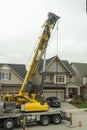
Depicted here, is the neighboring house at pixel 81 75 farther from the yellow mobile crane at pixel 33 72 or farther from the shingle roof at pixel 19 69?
the yellow mobile crane at pixel 33 72

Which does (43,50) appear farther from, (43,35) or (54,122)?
(54,122)

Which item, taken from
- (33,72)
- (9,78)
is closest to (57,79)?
(9,78)

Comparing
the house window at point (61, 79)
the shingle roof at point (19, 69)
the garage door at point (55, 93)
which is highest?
the shingle roof at point (19, 69)

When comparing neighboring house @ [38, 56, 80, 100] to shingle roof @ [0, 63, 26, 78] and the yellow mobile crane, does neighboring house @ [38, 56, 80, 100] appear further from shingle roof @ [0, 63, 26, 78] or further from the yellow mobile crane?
the yellow mobile crane

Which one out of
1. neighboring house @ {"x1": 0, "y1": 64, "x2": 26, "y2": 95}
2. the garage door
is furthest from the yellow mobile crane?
the garage door

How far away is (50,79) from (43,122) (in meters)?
24.1

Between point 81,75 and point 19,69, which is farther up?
point 19,69

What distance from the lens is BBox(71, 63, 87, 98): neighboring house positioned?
5242 centimetres

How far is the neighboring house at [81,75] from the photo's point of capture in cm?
5242

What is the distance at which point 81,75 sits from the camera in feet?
188

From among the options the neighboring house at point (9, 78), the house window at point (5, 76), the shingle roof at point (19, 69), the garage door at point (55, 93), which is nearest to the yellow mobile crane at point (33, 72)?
the neighboring house at point (9, 78)

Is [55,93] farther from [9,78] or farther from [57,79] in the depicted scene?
[9,78]

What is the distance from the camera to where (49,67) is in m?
48.4

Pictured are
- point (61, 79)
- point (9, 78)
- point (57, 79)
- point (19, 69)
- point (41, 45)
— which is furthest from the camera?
point (19, 69)
